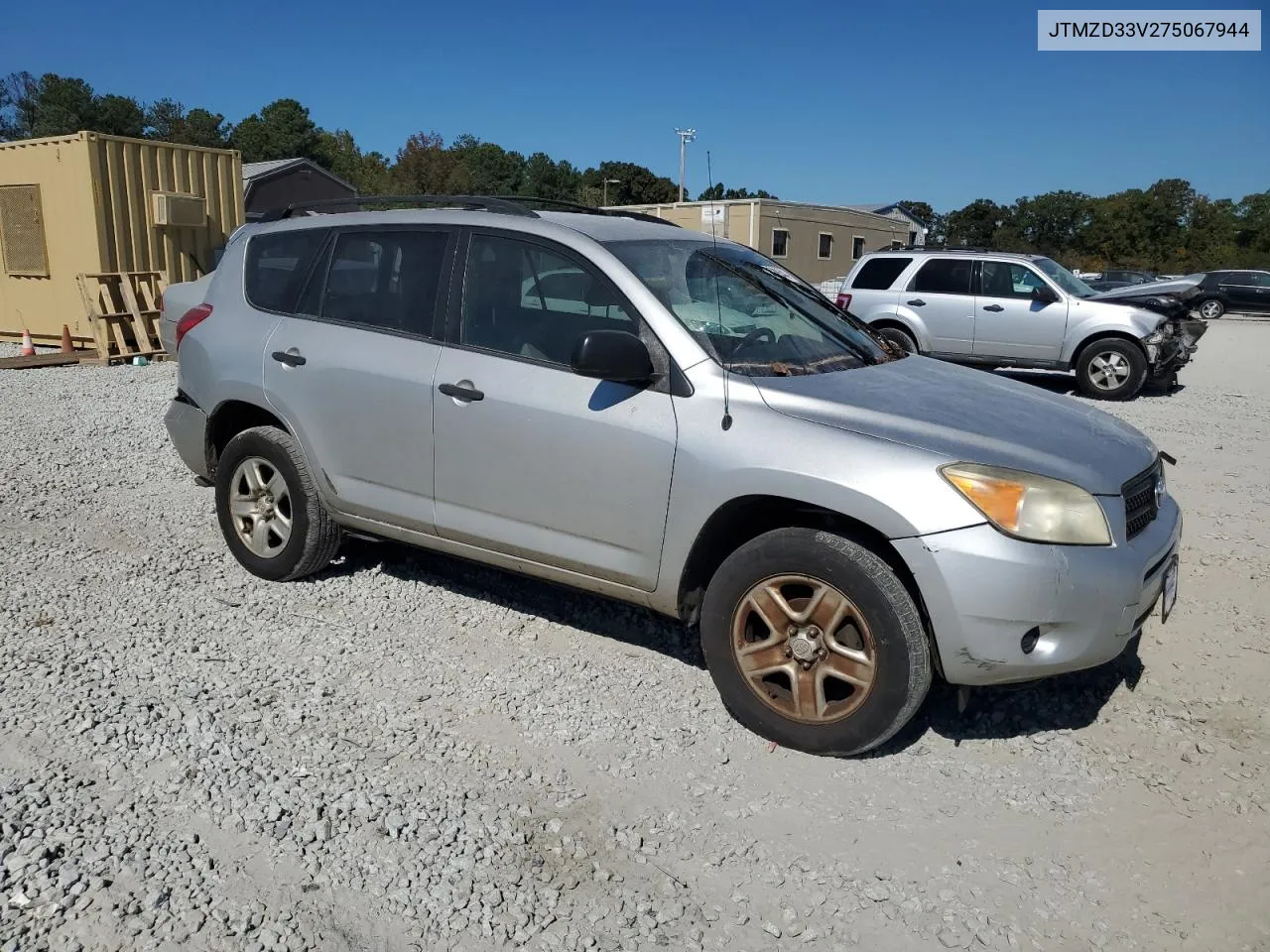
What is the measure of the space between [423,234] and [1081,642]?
316 centimetres

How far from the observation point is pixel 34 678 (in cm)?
394

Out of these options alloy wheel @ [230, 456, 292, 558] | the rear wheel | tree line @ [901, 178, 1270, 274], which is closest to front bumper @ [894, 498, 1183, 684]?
alloy wheel @ [230, 456, 292, 558]

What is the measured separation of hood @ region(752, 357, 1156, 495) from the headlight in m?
0.04

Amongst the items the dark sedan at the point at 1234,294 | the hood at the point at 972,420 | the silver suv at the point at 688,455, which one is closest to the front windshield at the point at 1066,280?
the silver suv at the point at 688,455

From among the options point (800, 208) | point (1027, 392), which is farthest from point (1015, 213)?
point (1027, 392)

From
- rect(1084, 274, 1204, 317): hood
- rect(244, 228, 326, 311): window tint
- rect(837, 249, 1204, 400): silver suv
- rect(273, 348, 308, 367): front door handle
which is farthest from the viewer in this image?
rect(1084, 274, 1204, 317): hood

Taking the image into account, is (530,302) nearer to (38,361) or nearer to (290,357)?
(290,357)

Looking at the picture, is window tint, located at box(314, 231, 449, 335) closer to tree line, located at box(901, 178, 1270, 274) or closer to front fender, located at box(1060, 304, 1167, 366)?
front fender, located at box(1060, 304, 1167, 366)

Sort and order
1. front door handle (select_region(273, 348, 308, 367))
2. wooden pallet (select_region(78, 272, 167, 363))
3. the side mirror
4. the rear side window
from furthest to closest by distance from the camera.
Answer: the rear side window < wooden pallet (select_region(78, 272, 167, 363)) < front door handle (select_region(273, 348, 308, 367)) < the side mirror

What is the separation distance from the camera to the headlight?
315 centimetres

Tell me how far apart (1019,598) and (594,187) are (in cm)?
6991

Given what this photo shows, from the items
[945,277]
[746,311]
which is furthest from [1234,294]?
[746,311]

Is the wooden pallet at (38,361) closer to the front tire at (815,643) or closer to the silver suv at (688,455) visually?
the silver suv at (688,455)

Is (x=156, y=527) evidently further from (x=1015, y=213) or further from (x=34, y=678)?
(x=1015, y=213)
